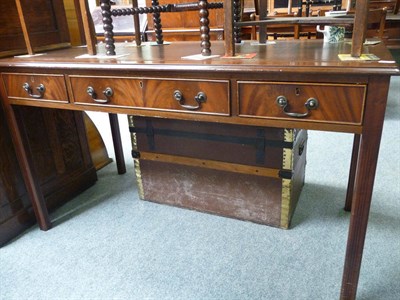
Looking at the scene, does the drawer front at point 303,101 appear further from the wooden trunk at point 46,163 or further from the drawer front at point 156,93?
the wooden trunk at point 46,163

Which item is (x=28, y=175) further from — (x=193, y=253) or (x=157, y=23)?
(x=157, y=23)

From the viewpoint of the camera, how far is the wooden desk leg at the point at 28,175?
5.34 feet

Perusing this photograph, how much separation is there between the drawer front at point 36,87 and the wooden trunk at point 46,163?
0.41 ft

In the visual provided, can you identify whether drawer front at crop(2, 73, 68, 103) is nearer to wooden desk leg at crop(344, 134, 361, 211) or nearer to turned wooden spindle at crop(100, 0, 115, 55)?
turned wooden spindle at crop(100, 0, 115, 55)

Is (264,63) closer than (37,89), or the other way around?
(264,63)

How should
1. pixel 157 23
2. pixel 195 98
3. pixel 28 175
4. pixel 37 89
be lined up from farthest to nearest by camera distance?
pixel 157 23, pixel 28 175, pixel 37 89, pixel 195 98

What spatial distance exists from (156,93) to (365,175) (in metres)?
0.75

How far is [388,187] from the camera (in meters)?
2.08

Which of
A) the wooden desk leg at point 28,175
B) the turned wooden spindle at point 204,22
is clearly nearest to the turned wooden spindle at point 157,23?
the turned wooden spindle at point 204,22

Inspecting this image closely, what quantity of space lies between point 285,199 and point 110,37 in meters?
1.10

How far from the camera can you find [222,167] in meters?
1.76

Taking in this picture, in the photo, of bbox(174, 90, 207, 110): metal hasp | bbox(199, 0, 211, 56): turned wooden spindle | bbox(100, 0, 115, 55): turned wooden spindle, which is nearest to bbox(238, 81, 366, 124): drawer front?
bbox(174, 90, 207, 110): metal hasp

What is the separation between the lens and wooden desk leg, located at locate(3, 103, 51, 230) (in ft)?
5.34

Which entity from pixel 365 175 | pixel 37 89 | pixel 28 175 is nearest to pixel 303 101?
pixel 365 175
